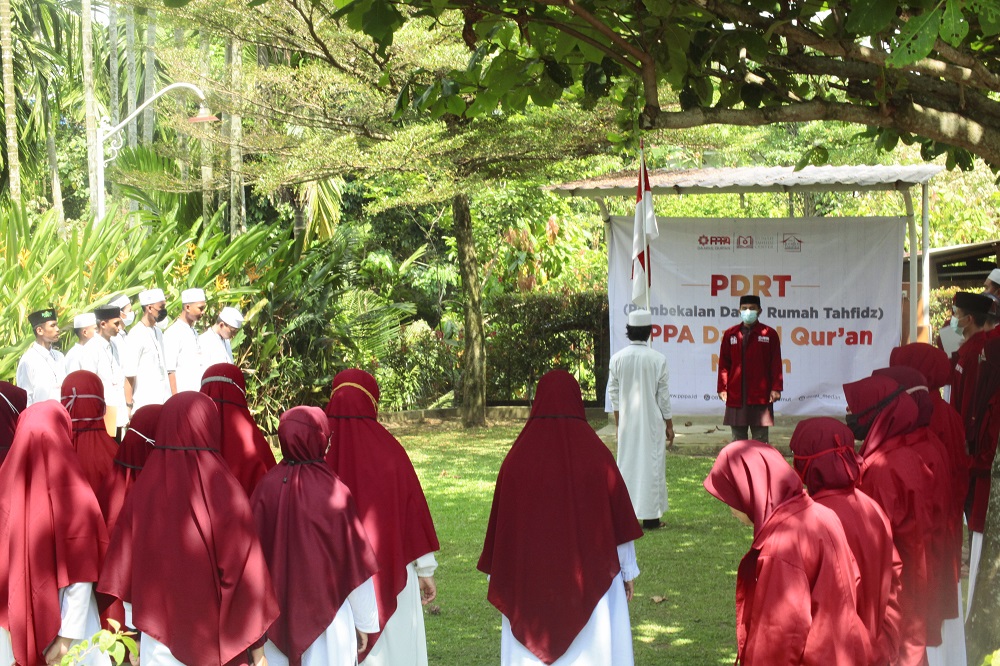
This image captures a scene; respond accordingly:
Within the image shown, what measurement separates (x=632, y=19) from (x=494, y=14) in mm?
702

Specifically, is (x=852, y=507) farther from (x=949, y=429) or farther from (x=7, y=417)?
(x=7, y=417)

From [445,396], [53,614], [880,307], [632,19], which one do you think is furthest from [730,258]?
[53,614]

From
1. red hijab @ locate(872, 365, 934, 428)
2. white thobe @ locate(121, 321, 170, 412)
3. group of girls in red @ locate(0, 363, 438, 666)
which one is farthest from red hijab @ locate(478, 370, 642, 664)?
white thobe @ locate(121, 321, 170, 412)

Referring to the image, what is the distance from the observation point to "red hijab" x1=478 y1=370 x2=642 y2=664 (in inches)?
186

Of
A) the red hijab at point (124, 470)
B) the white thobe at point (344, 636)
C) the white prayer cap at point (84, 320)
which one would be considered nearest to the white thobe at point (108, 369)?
the white prayer cap at point (84, 320)

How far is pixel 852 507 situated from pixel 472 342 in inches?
483

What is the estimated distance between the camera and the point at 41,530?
4.35 meters

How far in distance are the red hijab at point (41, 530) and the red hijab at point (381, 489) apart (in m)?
1.18

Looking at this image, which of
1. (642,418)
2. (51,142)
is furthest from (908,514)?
(51,142)

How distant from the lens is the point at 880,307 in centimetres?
1294

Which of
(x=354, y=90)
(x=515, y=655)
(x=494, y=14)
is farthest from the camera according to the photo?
(x=354, y=90)

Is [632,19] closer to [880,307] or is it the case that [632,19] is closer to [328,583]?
[328,583]

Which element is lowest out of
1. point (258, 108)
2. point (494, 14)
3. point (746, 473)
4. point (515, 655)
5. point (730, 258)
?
point (515, 655)

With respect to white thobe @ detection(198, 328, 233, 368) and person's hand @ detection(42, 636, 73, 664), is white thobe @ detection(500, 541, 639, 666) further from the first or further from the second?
white thobe @ detection(198, 328, 233, 368)
